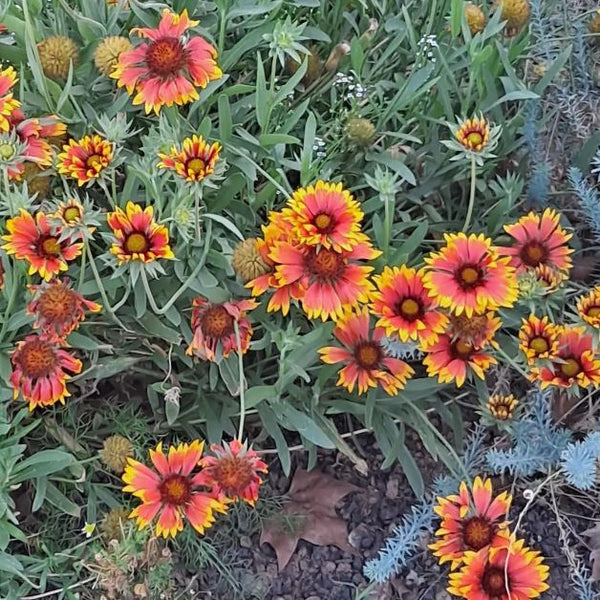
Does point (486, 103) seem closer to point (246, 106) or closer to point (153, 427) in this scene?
point (246, 106)

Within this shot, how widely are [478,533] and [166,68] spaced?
2.74 feet

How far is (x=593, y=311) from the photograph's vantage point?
1332 millimetres

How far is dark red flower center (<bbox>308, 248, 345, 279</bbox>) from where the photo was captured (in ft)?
4.20

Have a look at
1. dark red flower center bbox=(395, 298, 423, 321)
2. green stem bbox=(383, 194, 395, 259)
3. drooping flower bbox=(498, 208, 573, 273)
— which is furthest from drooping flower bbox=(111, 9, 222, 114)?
drooping flower bbox=(498, 208, 573, 273)

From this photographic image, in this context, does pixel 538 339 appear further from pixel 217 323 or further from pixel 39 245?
pixel 39 245

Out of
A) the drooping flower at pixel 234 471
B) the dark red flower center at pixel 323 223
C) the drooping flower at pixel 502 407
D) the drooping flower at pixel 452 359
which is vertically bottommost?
the drooping flower at pixel 502 407

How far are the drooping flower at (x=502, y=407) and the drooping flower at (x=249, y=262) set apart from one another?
459mm

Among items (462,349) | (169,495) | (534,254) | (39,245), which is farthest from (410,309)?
(39,245)

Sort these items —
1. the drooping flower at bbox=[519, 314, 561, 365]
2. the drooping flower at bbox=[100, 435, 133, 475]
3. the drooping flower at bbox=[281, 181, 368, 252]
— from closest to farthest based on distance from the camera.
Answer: the drooping flower at bbox=[281, 181, 368, 252]
the drooping flower at bbox=[519, 314, 561, 365]
the drooping flower at bbox=[100, 435, 133, 475]

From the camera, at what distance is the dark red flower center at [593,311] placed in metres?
1.33

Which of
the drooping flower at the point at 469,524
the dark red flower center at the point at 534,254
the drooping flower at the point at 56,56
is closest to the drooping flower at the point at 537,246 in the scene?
the dark red flower center at the point at 534,254

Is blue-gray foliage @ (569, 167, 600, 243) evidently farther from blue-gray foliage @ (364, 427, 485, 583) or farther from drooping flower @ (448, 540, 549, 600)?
drooping flower @ (448, 540, 549, 600)

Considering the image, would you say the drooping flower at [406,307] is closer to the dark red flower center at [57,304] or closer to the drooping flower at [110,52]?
the dark red flower center at [57,304]

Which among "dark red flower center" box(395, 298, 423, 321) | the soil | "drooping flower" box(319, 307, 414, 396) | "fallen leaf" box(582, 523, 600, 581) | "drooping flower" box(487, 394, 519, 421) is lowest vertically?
the soil
